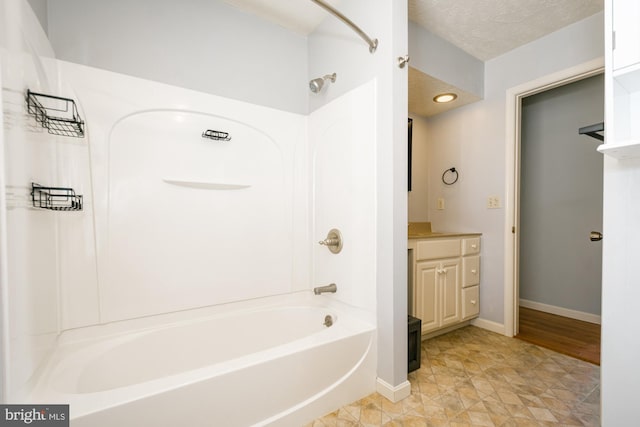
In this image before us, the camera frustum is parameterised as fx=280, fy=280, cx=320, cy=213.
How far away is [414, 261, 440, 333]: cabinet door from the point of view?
2.11 m

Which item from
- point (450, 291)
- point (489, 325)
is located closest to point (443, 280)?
point (450, 291)

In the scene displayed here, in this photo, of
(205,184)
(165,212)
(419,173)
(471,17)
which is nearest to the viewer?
(165,212)

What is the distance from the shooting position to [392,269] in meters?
1.51

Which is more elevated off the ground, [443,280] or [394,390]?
[443,280]

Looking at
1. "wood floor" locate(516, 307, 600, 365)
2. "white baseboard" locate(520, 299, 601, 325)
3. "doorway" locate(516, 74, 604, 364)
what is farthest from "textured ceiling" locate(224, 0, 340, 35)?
"white baseboard" locate(520, 299, 601, 325)

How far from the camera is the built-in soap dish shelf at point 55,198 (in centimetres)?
114

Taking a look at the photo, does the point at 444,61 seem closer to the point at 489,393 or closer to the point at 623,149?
the point at 623,149

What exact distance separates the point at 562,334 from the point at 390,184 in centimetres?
224

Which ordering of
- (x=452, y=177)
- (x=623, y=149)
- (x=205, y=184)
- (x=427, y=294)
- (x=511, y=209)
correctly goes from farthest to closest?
(x=452, y=177) → (x=511, y=209) → (x=427, y=294) → (x=205, y=184) → (x=623, y=149)

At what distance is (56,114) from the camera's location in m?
1.36

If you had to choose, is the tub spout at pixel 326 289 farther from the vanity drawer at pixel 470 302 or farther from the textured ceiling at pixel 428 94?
the textured ceiling at pixel 428 94

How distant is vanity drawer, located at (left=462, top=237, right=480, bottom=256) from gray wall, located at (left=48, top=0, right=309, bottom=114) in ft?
5.86

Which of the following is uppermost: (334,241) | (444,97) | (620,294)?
(444,97)

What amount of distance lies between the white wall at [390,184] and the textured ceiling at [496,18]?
1.81 feet
